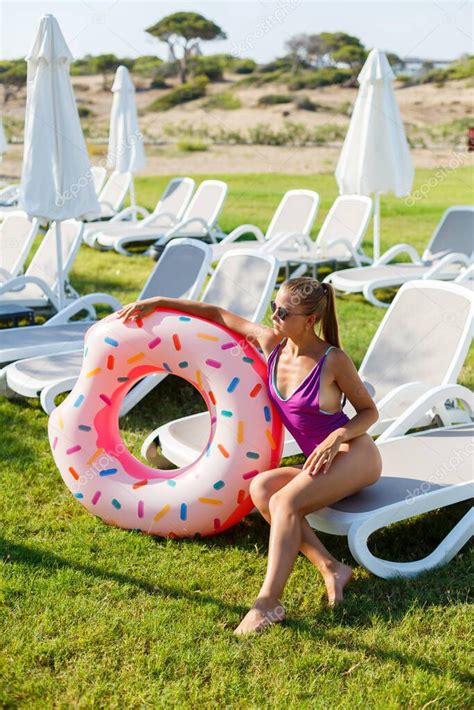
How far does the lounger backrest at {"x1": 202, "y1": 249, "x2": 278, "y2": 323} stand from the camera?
5937 millimetres

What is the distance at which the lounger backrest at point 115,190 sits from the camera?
1516 centimetres

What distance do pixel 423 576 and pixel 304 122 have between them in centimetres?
3634

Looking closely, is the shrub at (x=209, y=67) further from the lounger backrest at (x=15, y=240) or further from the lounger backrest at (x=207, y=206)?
the lounger backrest at (x=15, y=240)

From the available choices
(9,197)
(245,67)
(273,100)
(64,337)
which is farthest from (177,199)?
(245,67)

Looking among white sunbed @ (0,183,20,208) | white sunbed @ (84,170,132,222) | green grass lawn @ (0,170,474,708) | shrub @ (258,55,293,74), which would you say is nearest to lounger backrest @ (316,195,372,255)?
white sunbed @ (84,170,132,222)

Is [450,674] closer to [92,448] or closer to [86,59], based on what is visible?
[92,448]

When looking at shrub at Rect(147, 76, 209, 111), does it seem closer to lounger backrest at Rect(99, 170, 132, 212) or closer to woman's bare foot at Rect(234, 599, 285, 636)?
lounger backrest at Rect(99, 170, 132, 212)

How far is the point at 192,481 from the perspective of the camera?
3.91 metres

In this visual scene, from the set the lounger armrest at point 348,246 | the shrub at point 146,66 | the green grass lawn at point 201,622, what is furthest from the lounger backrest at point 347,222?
the shrub at point 146,66

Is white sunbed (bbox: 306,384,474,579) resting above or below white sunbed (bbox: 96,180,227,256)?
above

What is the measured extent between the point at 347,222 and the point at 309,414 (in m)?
7.32

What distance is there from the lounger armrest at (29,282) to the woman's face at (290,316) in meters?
4.64

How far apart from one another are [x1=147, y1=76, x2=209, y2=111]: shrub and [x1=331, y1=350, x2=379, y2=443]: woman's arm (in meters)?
41.0

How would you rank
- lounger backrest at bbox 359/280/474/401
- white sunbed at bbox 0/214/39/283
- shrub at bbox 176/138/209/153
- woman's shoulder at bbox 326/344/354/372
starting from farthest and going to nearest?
shrub at bbox 176/138/209/153 < white sunbed at bbox 0/214/39/283 < lounger backrest at bbox 359/280/474/401 < woman's shoulder at bbox 326/344/354/372
